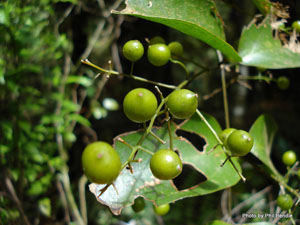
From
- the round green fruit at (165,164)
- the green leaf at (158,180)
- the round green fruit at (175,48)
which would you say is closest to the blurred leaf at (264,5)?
the round green fruit at (175,48)

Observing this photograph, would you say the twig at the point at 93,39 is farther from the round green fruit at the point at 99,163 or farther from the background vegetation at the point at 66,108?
the round green fruit at the point at 99,163

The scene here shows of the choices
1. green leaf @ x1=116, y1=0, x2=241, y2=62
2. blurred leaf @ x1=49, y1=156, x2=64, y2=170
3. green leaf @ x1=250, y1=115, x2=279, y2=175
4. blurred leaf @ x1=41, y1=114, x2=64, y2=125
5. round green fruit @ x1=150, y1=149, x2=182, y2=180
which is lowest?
blurred leaf @ x1=49, y1=156, x2=64, y2=170

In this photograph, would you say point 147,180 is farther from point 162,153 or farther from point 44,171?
point 44,171

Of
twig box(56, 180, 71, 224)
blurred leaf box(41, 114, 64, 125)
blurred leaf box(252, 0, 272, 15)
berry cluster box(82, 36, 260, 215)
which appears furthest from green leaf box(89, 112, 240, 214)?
twig box(56, 180, 71, 224)

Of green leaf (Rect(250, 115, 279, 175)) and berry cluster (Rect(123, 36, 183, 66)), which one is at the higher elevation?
berry cluster (Rect(123, 36, 183, 66))

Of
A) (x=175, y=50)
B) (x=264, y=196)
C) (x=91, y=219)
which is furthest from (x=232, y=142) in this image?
(x=91, y=219)

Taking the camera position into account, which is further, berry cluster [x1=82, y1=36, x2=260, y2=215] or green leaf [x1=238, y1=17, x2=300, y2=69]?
green leaf [x1=238, y1=17, x2=300, y2=69]

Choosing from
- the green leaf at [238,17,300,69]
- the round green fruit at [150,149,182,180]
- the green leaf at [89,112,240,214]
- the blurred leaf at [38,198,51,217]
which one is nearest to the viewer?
the round green fruit at [150,149,182,180]

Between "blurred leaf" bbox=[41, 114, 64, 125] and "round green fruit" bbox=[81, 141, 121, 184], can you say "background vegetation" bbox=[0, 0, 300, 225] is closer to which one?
"blurred leaf" bbox=[41, 114, 64, 125]
